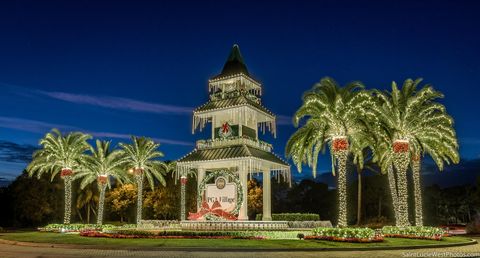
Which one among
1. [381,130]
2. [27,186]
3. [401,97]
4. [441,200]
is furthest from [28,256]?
[441,200]

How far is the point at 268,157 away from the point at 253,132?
14.8 feet

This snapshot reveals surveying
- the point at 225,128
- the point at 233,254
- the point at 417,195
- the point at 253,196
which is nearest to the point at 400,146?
the point at 417,195

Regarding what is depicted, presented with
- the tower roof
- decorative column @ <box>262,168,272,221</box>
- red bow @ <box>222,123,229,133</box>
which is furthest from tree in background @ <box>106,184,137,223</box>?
decorative column @ <box>262,168,272,221</box>

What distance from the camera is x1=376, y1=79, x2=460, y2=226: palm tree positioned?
3638 centimetres

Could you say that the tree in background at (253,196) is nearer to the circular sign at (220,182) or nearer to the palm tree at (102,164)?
the palm tree at (102,164)

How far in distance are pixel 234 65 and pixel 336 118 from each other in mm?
22360

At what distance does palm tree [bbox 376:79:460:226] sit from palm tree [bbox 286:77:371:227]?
3.17 meters

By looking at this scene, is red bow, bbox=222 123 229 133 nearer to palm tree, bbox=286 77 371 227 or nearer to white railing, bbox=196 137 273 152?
white railing, bbox=196 137 273 152

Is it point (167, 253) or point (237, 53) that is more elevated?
point (237, 53)

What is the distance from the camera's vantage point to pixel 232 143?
157 feet

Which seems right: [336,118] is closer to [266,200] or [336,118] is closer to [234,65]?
[266,200]

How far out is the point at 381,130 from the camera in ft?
117

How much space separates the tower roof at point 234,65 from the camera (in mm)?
51938

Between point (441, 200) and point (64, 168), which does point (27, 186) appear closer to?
point (64, 168)
